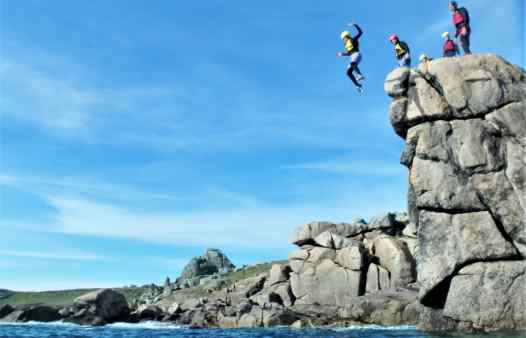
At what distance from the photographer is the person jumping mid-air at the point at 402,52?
38.6m

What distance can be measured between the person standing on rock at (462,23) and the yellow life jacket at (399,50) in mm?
3725

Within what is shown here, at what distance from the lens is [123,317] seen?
67000mm

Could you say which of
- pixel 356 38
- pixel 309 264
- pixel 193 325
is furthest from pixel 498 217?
pixel 193 325

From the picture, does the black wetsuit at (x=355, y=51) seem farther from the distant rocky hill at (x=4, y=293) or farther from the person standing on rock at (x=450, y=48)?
the distant rocky hill at (x=4, y=293)

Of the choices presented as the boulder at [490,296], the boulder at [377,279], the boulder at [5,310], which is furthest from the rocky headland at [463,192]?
the boulder at [5,310]

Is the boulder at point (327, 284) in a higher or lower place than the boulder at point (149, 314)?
higher

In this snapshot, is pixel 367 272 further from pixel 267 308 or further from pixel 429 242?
pixel 429 242

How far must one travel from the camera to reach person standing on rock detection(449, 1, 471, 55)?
37.2 m

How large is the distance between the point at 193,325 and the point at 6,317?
3595 centimetres

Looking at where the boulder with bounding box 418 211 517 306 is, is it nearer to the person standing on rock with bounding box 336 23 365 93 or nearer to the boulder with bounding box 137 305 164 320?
the person standing on rock with bounding box 336 23 365 93

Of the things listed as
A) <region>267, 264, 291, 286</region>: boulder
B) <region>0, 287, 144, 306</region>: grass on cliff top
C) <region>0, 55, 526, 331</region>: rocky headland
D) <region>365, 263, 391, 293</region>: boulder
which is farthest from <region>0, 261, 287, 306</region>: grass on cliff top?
<region>0, 55, 526, 331</region>: rocky headland

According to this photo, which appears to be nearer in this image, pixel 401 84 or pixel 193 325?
pixel 401 84

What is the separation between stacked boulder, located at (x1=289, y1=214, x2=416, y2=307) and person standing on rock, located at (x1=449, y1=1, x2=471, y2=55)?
902 inches

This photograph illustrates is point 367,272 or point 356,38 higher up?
point 356,38
